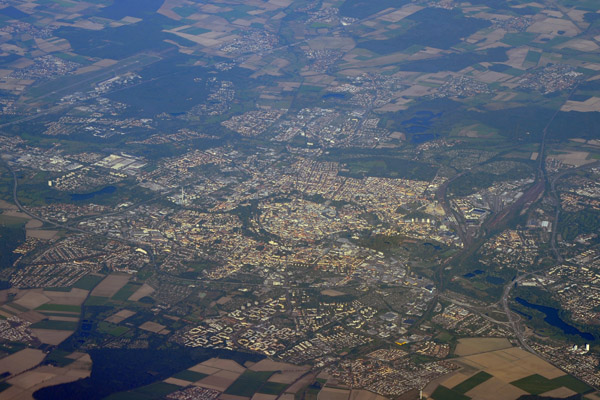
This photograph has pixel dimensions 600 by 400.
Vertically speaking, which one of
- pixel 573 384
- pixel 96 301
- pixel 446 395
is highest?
pixel 446 395

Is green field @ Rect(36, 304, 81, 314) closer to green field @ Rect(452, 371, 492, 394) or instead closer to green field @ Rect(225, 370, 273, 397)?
green field @ Rect(225, 370, 273, 397)

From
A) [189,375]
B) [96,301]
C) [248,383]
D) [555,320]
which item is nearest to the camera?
[248,383]

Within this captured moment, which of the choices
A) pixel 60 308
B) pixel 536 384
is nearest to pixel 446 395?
pixel 536 384

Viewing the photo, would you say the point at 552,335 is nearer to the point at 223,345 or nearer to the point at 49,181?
the point at 223,345

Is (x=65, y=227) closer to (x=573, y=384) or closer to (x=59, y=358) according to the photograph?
(x=59, y=358)

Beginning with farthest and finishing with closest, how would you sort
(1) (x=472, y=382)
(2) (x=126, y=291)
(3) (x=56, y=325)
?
(2) (x=126, y=291), (3) (x=56, y=325), (1) (x=472, y=382)

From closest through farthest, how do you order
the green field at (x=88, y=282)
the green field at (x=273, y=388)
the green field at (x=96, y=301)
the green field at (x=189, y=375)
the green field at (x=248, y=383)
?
the green field at (x=273, y=388) → the green field at (x=248, y=383) → the green field at (x=189, y=375) → the green field at (x=96, y=301) → the green field at (x=88, y=282)

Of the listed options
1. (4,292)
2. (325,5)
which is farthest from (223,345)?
(325,5)

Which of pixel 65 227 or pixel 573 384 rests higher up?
pixel 65 227

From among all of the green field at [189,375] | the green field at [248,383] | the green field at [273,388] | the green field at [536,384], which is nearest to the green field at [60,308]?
the green field at [189,375]

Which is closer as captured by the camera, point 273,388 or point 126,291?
point 273,388

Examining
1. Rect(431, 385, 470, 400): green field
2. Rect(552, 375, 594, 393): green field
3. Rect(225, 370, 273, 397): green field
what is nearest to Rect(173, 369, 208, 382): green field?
Rect(225, 370, 273, 397): green field

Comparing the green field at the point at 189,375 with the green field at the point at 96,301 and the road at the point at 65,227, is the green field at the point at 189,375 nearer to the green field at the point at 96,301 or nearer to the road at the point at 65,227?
the green field at the point at 96,301
